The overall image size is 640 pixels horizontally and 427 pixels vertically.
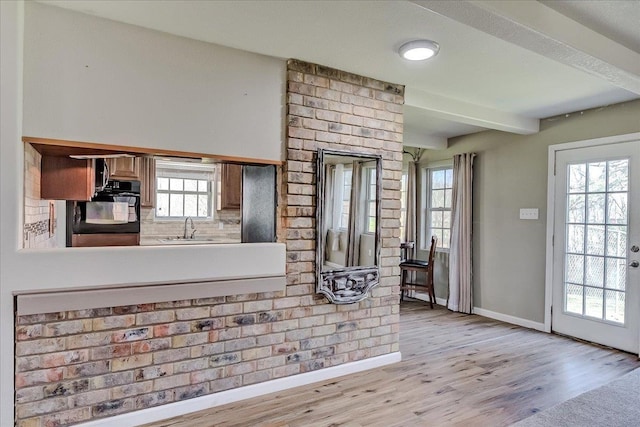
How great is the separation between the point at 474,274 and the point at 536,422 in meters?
2.88

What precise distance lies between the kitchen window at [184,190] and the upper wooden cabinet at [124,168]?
16.2 inches

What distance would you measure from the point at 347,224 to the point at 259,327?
101 centimetres

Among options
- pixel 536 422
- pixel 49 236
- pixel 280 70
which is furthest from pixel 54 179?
pixel 536 422

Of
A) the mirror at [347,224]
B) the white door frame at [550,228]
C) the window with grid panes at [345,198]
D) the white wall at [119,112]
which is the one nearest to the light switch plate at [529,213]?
the white door frame at [550,228]

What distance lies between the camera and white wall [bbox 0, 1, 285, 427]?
193 cm

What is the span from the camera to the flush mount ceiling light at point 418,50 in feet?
7.81

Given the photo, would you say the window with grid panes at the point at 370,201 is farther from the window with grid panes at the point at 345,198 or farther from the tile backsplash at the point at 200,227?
the tile backsplash at the point at 200,227

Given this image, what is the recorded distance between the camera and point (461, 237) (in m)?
5.07

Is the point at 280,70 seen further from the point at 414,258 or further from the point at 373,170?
the point at 414,258

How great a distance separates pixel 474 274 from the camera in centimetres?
502

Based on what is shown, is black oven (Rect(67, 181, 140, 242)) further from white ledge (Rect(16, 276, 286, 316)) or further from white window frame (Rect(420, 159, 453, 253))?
white window frame (Rect(420, 159, 453, 253))

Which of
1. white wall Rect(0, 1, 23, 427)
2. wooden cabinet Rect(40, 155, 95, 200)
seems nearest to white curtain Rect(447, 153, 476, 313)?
wooden cabinet Rect(40, 155, 95, 200)

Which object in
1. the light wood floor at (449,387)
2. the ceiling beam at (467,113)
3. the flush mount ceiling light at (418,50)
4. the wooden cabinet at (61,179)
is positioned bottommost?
the light wood floor at (449,387)

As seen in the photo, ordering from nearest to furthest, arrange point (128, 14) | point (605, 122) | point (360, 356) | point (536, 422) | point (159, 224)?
1. point (128, 14)
2. point (536, 422)
3. point (360, 356)
4. point (605, 122)
5. point (159, 224)
